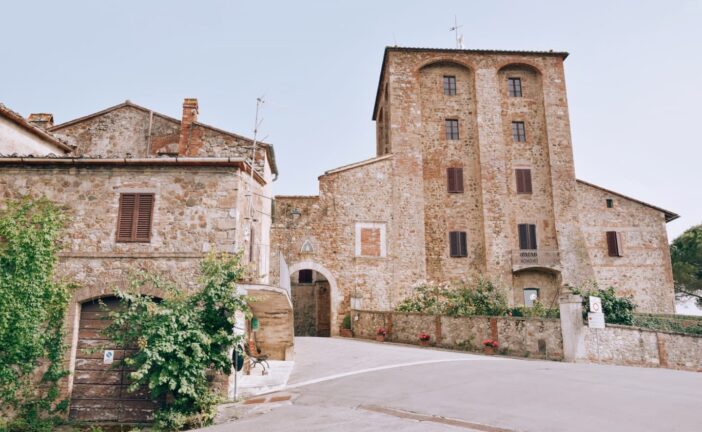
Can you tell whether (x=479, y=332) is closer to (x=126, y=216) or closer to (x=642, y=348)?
(x=642, y=348)

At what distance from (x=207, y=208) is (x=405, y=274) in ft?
47.1

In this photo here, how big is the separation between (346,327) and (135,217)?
45.1ft

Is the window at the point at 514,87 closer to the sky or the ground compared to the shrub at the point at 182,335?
closer to the sky

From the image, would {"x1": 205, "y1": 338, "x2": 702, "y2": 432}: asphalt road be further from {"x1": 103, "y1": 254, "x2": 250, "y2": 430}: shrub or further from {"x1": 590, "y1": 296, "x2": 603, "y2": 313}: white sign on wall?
{"x1": 590, "y1": 296, "x2": 603, "y2": 313}: white sign on wall

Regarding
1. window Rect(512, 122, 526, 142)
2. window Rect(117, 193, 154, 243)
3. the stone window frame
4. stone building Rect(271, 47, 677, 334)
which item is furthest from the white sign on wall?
window Rect(117, 193, 154, 243)

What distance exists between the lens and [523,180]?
25.8 metres

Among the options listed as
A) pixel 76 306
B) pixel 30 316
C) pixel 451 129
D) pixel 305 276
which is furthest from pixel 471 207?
pixel 30 316

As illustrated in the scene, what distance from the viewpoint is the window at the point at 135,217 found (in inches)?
423

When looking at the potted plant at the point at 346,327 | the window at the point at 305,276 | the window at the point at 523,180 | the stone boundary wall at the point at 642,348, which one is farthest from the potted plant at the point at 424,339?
the window at the point at 523,180

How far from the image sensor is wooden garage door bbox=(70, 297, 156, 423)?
10.1m

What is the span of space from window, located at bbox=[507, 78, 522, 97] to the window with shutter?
24.0 ft

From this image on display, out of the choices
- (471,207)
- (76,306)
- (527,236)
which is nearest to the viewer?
(76,306)

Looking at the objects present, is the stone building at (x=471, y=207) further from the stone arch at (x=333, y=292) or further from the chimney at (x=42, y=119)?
the chimney at (x=42, y=119)

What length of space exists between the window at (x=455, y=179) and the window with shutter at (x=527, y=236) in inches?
143
